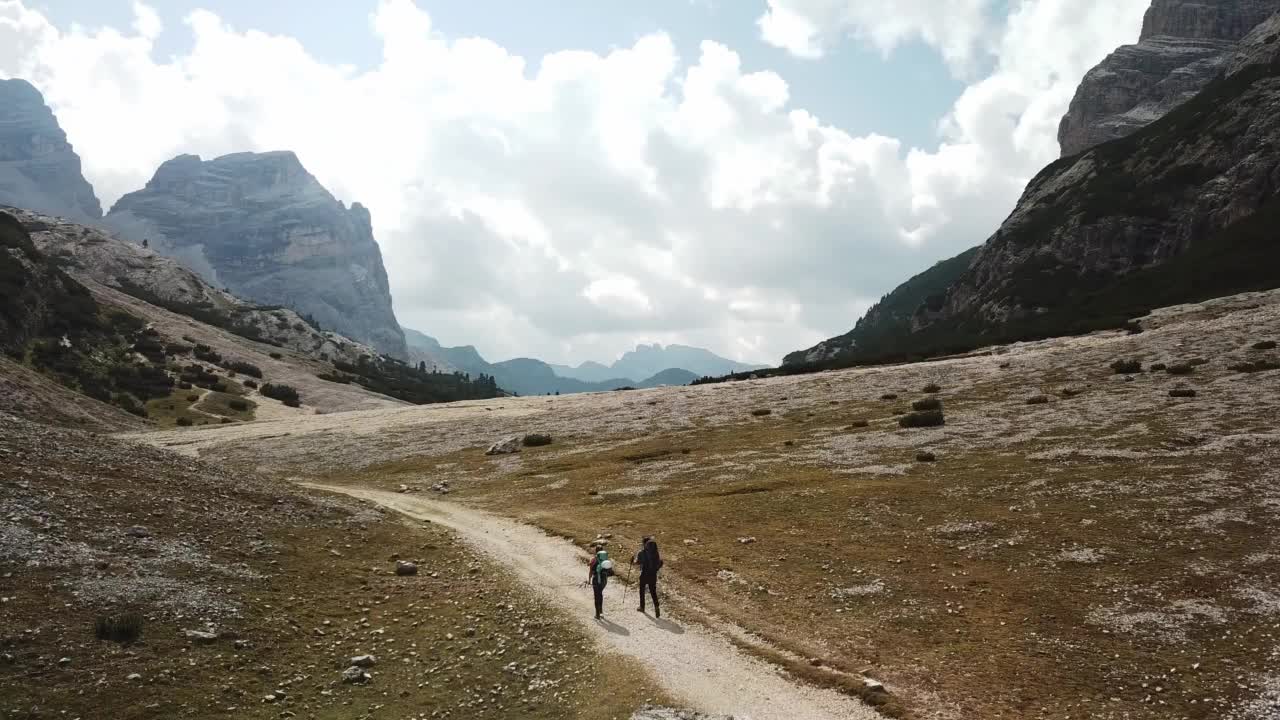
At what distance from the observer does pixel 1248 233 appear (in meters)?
176

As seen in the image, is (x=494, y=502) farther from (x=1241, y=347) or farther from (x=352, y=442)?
(x=1241, y=347)

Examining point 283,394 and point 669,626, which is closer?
point 669,626

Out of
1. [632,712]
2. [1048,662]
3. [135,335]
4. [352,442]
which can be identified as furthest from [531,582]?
[135,335]

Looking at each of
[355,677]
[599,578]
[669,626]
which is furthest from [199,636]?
[669,626]

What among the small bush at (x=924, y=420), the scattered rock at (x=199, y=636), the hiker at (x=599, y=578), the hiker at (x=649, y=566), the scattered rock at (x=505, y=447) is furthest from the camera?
the scattered rock at (x=505, y=447)

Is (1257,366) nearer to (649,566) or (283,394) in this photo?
(649,566)

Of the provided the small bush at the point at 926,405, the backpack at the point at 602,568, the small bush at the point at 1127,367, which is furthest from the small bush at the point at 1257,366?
the backpack at the point at 602,568

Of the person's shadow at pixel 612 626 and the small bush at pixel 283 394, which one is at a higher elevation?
the small bush at pixel 283 394

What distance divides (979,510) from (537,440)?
52.0 metres

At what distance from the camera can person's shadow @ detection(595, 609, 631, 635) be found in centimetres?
2578

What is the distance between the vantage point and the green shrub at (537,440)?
79.2 metres

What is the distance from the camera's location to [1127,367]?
2830 inches

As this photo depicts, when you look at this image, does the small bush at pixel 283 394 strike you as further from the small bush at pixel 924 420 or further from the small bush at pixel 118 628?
the small bush at pixel 118 628

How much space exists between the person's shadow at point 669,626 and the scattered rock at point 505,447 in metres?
50.5
